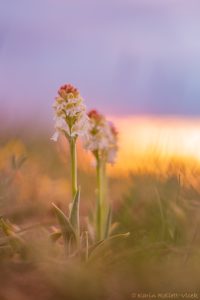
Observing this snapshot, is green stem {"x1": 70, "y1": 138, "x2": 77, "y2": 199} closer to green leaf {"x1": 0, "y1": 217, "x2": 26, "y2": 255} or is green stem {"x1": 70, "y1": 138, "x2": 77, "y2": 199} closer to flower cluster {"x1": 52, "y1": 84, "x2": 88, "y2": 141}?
flower cluster {"x1": 52, "y1": 84, "x2": 88, "y2": 141}

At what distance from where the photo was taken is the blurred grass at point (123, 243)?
77 centimetres

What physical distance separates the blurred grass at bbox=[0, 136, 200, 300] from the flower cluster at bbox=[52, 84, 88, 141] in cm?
20

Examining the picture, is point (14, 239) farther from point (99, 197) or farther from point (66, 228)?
point (99, 197)

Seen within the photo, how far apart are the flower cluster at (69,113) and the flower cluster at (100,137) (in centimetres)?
37

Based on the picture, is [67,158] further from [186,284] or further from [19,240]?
[186,284]

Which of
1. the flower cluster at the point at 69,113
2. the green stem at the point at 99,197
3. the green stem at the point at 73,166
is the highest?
the flower cluster at the point at 69,113

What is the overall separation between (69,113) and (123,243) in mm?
606

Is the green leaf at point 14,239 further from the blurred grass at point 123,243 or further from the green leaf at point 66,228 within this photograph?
the green leaf at point 66,228

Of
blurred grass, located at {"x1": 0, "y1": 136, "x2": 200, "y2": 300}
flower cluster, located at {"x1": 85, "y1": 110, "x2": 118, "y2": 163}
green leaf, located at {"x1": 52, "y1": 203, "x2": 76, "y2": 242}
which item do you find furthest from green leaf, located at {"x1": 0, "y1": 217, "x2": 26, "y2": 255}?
flower cluster, located at {"x1": 85, "y1": 110, "x2": 118, "y2": 163}

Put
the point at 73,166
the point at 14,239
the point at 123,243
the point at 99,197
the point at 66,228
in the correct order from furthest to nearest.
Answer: the point at 99,197 → the point at 73,166 → the point at 66,228 → the point at 123,243 → the point at 14,239

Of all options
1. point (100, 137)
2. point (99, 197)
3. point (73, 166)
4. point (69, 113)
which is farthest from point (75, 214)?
point (100, 137)

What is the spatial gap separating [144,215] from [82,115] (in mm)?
616

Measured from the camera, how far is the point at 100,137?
7.72 feet

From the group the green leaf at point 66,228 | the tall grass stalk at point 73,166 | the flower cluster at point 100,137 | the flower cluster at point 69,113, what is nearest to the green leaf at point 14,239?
the green leaf at point 66,228
